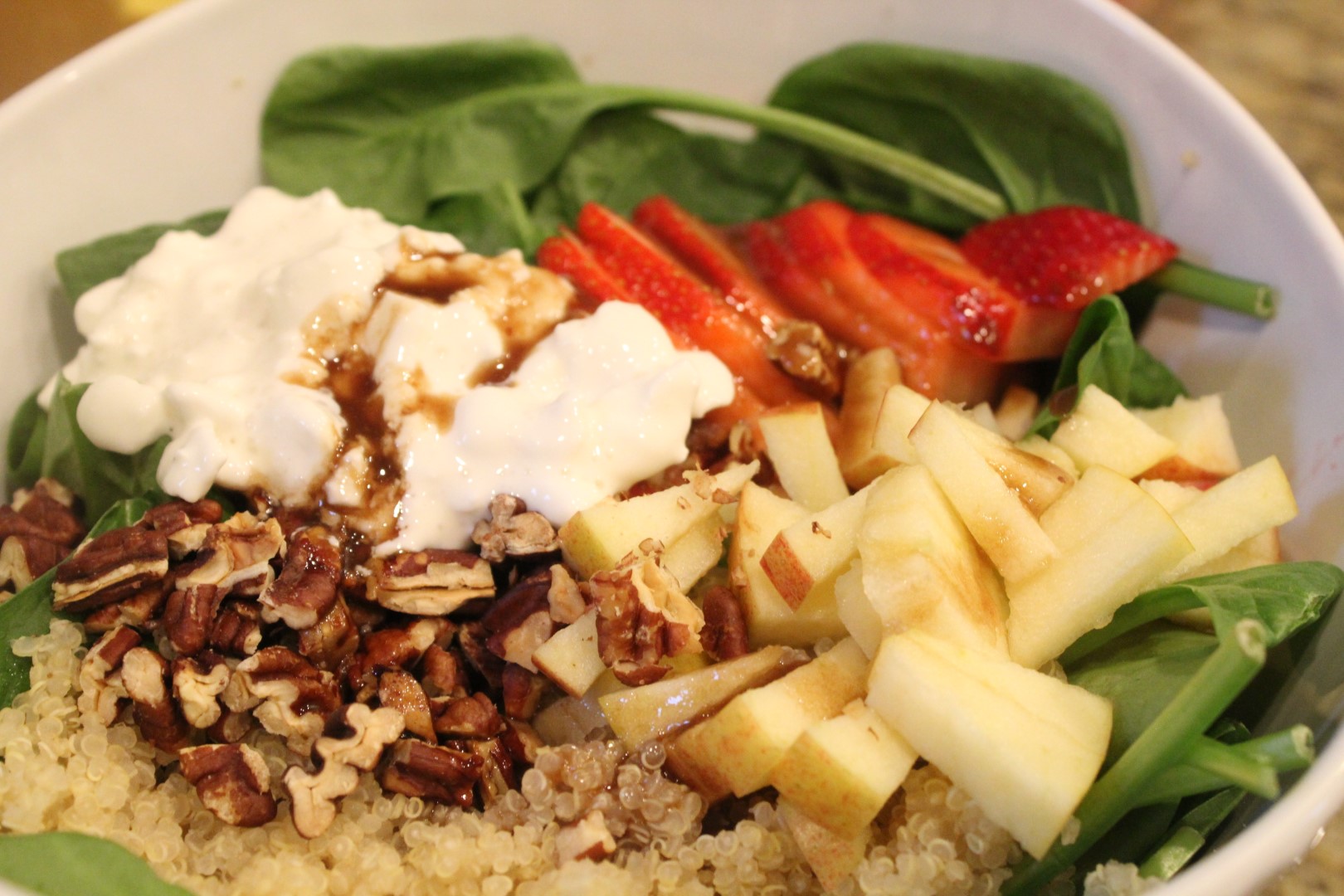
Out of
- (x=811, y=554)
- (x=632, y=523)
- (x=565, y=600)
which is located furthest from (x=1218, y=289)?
(x=565, y=600)

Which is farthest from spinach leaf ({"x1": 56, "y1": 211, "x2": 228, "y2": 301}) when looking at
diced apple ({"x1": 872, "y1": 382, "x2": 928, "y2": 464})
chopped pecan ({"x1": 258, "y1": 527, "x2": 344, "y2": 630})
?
diced apple ({"x1": 872, "y1": 382, "x2": 928, "y2": 464})

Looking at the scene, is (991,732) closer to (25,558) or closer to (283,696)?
(283,696)

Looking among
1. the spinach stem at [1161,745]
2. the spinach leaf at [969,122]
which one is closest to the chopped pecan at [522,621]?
the spinach stem at [1161,745]

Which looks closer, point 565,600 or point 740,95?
point 565,600

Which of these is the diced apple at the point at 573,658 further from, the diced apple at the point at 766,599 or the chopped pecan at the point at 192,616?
the chopped pecan at the point at 192,616

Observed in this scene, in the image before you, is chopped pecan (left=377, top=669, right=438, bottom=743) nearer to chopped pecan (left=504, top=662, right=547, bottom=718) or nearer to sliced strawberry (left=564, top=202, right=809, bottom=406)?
chopped pecan (left=504, top=662, right=547, bottom=718)

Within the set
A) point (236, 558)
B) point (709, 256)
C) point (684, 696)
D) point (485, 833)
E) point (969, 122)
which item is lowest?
point (485, 833)
